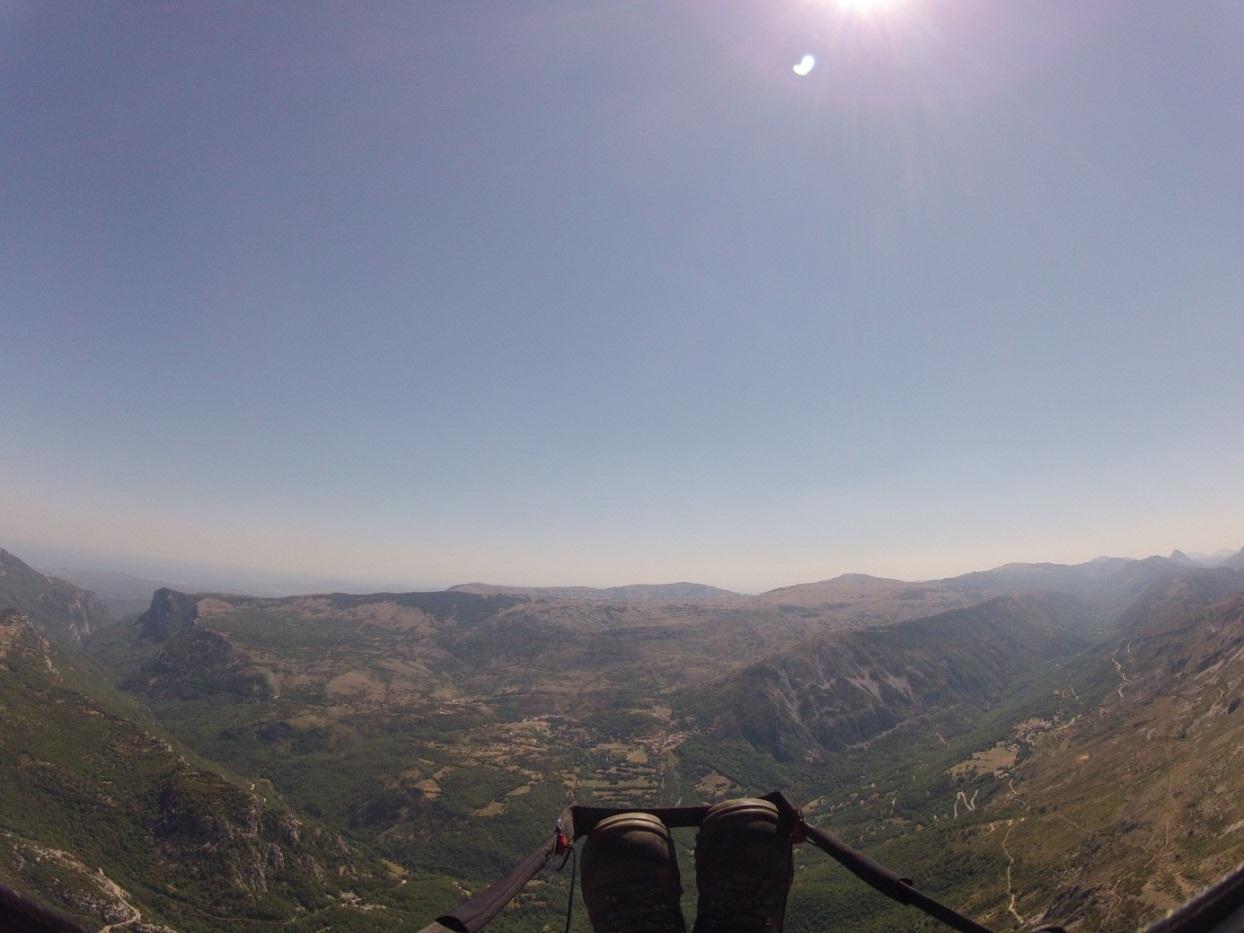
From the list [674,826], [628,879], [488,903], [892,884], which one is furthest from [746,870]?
[488,903]

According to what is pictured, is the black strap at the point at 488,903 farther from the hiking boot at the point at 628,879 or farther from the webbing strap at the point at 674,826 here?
the hiking boot at the point at 628,879

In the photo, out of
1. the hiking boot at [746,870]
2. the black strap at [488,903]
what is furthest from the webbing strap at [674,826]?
the hiking boot at [746,870]

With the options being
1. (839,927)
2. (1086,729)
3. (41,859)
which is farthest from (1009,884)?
(41,859)

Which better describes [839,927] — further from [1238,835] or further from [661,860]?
[661,860]

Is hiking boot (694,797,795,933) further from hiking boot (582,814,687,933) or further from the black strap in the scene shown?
the black strap

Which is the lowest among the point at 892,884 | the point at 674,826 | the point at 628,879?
the point at 628,879

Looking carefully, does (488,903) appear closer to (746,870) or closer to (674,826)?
(674,826)
